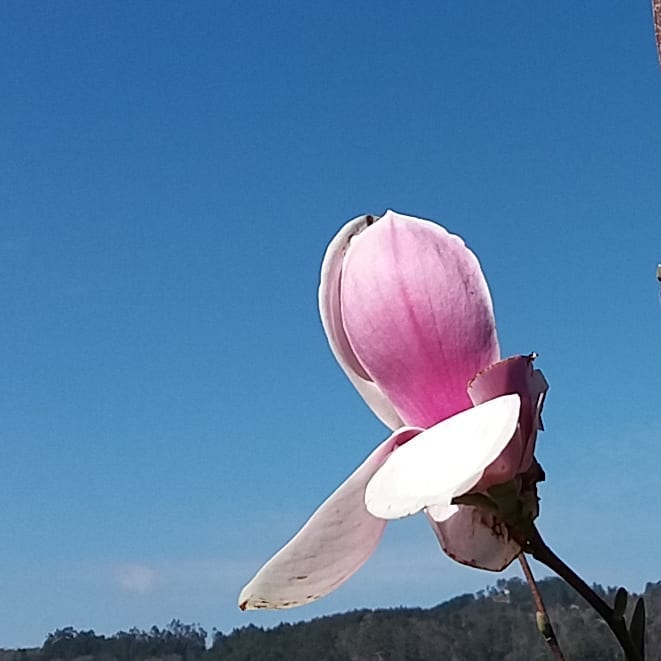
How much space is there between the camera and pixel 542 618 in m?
0.78

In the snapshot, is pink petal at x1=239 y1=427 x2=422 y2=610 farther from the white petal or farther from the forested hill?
the forested hill

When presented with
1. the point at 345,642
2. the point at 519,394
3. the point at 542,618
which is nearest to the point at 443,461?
the point at 519,394

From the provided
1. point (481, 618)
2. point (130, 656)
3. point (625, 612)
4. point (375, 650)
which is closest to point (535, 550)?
point (625, 612)

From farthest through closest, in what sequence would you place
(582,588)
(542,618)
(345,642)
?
(345,642) < (542,618) < (582,588)

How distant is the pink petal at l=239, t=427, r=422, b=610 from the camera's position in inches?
21.5

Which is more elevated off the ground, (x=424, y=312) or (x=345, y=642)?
(x=345, y=642)

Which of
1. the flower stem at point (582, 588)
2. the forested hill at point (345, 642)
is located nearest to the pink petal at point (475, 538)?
the flower stem at point (582, 588)

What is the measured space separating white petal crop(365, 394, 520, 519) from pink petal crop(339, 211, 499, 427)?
0.04 meters

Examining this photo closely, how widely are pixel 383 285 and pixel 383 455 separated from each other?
8cm

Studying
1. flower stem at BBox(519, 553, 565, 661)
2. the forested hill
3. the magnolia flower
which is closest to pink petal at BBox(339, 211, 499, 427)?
the magnolia flower

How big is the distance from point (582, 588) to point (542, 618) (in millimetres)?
188

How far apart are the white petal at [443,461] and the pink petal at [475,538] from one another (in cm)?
9

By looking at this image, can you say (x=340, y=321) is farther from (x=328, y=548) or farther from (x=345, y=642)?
(x=345, y=642)

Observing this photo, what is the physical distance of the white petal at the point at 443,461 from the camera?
19.1 inches
